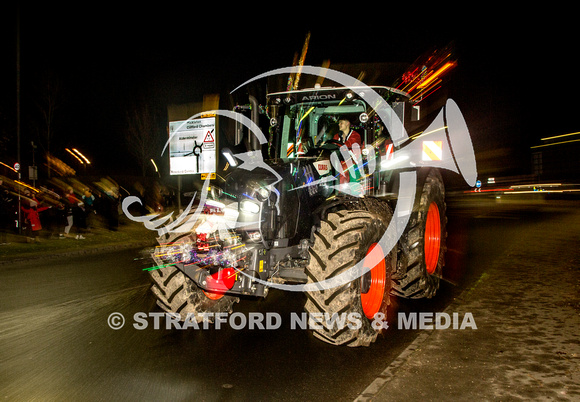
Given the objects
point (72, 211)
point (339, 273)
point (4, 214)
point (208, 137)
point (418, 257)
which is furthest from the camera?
point (208, 137)

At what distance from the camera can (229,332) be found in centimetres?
544

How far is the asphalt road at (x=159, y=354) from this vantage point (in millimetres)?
3910

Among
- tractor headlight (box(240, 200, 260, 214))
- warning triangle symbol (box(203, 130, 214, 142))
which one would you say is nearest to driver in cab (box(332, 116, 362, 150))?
tractor headlight (box(240, 200, 260, 214))

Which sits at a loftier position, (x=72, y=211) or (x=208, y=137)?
(x=208, y=137)

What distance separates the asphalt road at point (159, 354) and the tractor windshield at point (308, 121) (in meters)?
2.41

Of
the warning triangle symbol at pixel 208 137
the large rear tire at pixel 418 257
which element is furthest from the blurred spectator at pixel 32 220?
the large rear tire at pixel 418 257

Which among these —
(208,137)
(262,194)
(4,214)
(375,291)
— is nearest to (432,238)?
(375,291)

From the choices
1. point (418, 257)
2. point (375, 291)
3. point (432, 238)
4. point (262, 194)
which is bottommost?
point (375, 291)

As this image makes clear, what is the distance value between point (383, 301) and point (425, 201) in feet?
6.78

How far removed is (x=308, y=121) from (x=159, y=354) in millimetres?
3561

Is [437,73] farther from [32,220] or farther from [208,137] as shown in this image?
[208,137]

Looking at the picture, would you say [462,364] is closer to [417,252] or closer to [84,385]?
[417,252]

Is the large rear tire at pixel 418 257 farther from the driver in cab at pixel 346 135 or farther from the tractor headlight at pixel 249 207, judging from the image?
the tractor headlight at pixel 249 207

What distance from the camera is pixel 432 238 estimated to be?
24.0ft
